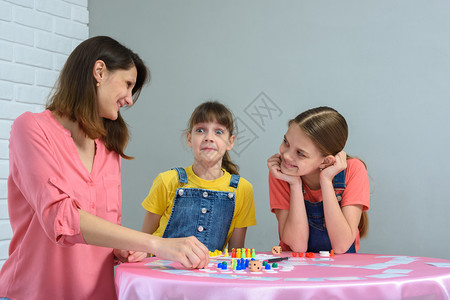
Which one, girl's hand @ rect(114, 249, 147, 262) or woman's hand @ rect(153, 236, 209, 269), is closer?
woman's hand @ rect(153, 236, 209, 269)

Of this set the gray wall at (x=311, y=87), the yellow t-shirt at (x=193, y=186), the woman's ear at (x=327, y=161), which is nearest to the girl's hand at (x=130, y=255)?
the yellow t-shirt at (x=193, y=186)

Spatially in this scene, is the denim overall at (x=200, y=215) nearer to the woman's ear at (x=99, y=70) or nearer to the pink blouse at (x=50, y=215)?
the pink blouse at (x=50, y=215)

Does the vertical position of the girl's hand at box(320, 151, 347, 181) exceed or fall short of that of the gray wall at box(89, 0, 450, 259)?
it falls short

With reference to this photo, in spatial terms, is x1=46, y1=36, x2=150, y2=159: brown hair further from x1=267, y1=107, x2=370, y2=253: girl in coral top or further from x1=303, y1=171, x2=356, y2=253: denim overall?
x1=303, y1=171, x2=356, y2=253: denim overall

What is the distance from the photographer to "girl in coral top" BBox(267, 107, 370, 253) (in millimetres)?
1612

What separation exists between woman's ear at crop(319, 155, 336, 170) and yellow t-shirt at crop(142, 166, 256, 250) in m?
0.40

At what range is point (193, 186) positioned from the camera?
77.1 inches

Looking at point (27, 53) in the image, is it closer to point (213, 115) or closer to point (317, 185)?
point (213, 115)

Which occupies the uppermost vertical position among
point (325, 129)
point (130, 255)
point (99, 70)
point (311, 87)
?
point (311, 87)

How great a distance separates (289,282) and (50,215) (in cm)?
61

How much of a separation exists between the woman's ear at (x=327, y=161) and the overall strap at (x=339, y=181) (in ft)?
0.19

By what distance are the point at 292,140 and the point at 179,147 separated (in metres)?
0.98

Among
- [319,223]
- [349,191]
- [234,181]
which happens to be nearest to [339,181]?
[349,191]

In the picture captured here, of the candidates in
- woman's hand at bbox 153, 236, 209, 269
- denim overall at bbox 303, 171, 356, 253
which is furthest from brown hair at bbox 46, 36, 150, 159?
denim overall at bbox 303, 171, 356, 253
